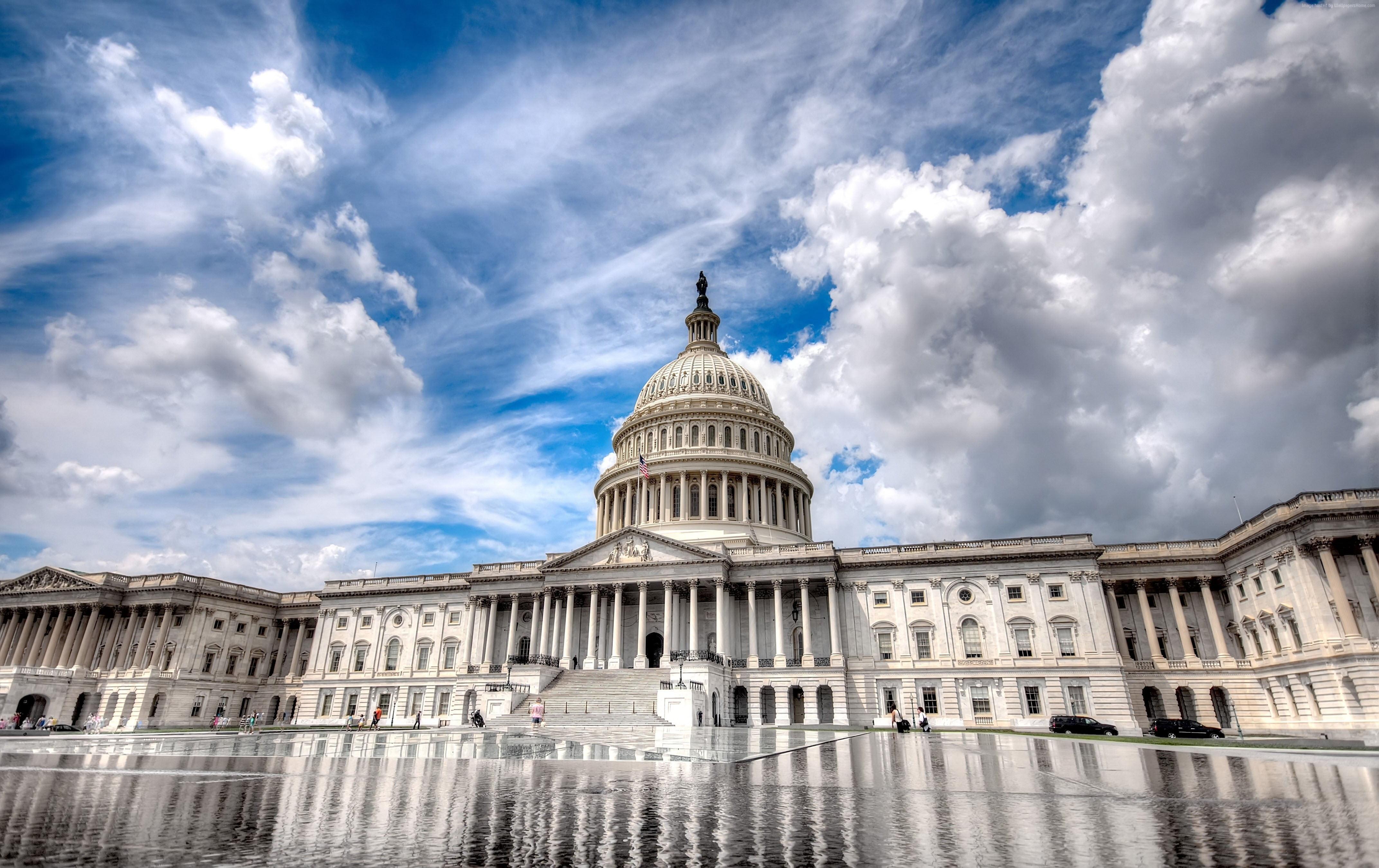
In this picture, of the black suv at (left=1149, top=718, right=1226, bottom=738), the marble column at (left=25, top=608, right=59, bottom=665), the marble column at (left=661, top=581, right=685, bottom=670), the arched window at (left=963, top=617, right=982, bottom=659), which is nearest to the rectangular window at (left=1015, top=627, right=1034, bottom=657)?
the arched window at (left=963, top=617, right=982, bottom=659)

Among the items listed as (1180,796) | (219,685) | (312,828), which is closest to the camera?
(312,828)

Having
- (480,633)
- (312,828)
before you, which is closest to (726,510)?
(480,633)

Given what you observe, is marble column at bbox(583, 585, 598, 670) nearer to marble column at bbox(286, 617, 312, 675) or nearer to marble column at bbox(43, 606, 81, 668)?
marble column at bbox(286, 617, 312, 675)

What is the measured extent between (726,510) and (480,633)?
2639 cm

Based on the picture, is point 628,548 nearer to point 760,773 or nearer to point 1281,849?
point 760,773

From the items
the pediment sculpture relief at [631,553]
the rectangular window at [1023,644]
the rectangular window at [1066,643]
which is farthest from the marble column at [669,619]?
the rectangular window at [1066,643]

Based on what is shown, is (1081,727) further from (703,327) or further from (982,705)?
(703,327)

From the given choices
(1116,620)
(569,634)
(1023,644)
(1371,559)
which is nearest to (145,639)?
(569,634)

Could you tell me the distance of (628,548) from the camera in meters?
60.1

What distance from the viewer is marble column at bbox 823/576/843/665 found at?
5522 centimetres

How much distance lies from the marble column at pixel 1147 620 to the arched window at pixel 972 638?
12093mm

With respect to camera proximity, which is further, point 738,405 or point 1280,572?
point 738,405

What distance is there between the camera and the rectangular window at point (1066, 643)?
52188 mm

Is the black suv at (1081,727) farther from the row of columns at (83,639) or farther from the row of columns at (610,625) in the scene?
the row of columns at (83,639)
